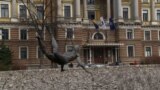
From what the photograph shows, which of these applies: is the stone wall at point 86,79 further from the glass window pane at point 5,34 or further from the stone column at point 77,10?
the glass window pane at point 5,34

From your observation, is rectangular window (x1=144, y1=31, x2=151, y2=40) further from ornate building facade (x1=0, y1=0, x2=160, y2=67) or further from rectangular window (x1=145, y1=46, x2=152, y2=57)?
rectangular window (x1=145, y1=46, x2=152, y2=57)

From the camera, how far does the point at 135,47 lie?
8038 centimetres

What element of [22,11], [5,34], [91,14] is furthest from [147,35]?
[5,34]

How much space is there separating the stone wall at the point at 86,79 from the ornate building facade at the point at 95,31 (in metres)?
42.8

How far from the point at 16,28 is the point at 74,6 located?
34.5ft

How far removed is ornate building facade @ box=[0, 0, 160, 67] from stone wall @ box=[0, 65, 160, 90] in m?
42.8

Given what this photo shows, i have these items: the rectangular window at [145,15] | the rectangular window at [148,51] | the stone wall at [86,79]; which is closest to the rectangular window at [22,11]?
the rectangular window at [145,15]

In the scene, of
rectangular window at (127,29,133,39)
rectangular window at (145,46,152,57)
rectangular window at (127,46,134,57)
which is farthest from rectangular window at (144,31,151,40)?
rectangular window at (127,46,134,57)

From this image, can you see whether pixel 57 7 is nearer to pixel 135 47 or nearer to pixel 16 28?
pixel 16 28

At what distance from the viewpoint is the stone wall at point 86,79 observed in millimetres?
25688

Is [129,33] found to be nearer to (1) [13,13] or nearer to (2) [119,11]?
(2) [119,11]

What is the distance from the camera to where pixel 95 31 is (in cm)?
7875

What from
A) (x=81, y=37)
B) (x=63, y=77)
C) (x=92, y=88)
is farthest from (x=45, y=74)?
(x=81, y=37)

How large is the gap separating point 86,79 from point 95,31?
170 feet
